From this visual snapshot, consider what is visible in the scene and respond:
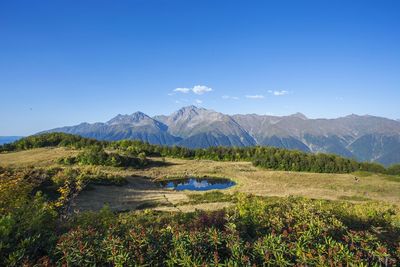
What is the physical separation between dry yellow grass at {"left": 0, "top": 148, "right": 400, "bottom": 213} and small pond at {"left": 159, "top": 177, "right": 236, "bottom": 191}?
1.85 meters

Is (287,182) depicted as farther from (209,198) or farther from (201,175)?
(209,198)

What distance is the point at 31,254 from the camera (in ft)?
21.4

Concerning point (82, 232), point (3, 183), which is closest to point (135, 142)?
point (3, 183)

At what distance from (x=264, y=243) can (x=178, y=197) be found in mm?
27667

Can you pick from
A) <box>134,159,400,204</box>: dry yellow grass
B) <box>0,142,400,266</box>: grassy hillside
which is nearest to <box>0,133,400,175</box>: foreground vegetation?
<box>134,159,400,204</box>: dry yellow grass

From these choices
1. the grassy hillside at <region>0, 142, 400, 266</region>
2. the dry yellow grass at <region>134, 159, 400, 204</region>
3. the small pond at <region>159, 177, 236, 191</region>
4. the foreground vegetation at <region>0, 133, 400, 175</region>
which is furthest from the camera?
the foreground vegetation at <region>0, 133, 400, 175</region>

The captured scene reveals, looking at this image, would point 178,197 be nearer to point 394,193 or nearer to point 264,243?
point 264,243

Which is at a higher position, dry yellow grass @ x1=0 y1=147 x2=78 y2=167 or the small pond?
dry yellow grass @ x1=0 y1=147 x2=78 y2=167

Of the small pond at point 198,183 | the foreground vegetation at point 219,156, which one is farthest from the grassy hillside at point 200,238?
the foreground vegetation at point 219,156

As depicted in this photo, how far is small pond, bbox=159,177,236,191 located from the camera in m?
46.8

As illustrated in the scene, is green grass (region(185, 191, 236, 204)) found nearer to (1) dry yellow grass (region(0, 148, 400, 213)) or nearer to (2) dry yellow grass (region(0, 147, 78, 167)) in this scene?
(1) dry yellow grass (region(0, 148, 400, 213))

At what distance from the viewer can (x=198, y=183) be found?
1994 inches

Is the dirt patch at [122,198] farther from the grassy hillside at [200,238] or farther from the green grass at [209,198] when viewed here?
the grassy hillside at [200,238]

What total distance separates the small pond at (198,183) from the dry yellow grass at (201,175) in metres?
1.85
